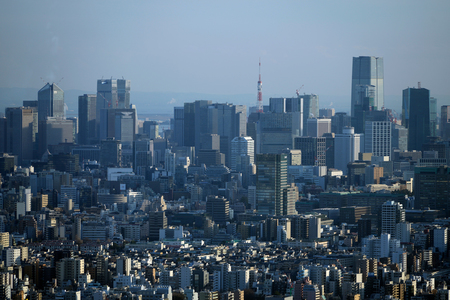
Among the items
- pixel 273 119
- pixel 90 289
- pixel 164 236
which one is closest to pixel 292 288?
pixel 90 289

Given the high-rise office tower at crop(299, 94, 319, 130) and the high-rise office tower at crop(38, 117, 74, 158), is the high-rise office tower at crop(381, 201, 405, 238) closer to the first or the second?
the high-rise office tower at crop(38, 117, 74, 158)

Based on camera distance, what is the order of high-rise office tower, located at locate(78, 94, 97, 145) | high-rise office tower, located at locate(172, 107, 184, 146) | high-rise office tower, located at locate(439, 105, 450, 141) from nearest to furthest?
1. high-rise office tower, located at locate(439, 105, 450, 141)
2. high-rise office tower, located at locate(78, 94, 97, 145)
3. high-rise office tower, located at locate(172, 107, 184, 146)

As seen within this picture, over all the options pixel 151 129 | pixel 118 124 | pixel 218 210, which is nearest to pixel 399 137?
pixel 118 124

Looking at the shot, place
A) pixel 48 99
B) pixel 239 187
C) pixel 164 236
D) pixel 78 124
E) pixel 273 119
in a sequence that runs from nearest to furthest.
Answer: pixel 164 236
pixel 239 187
pixel 48 99
pixel 273 119
pixel 78 124

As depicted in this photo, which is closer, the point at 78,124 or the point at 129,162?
the point at 129,162

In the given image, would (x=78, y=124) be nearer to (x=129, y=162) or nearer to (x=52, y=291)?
(x=129, y=162)

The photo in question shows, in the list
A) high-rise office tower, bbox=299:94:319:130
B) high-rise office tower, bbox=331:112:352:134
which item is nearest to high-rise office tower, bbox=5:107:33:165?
high-rise office tower, bbox=299:94:319:130

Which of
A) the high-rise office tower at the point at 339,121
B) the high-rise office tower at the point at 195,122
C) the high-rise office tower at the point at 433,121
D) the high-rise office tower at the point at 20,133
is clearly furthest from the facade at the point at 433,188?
the high-rise office tower at the point at 195,122
